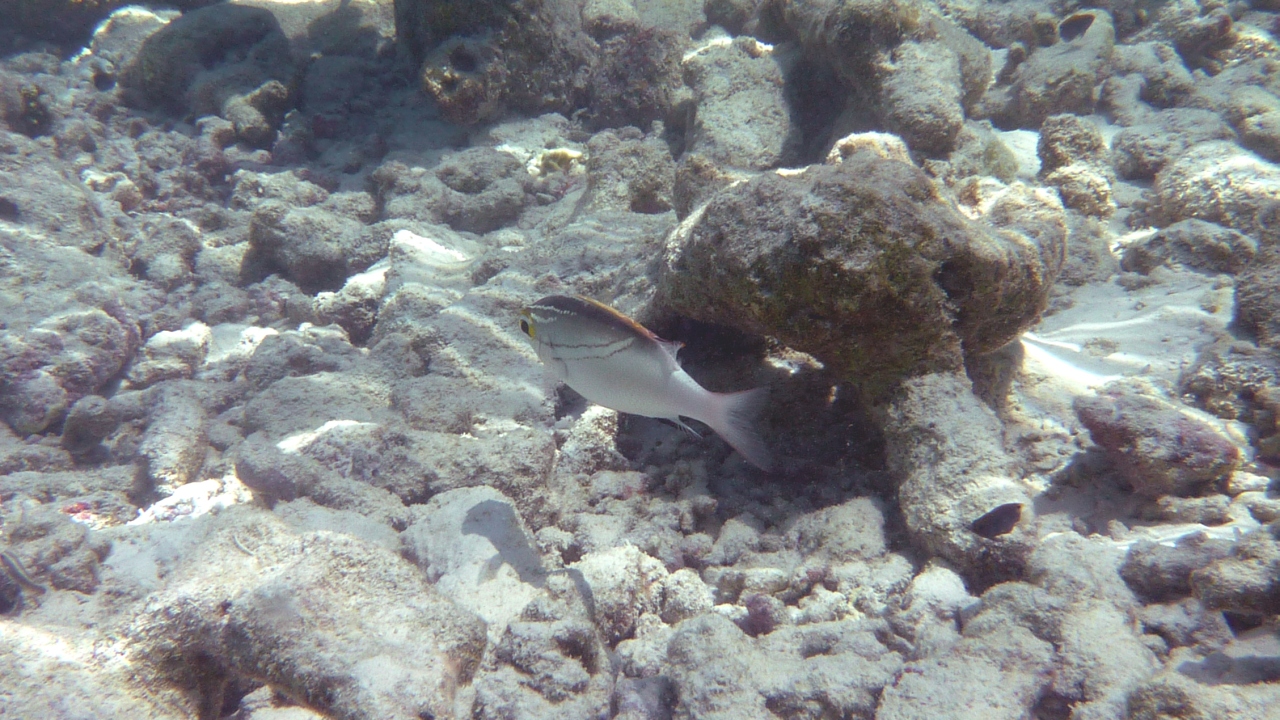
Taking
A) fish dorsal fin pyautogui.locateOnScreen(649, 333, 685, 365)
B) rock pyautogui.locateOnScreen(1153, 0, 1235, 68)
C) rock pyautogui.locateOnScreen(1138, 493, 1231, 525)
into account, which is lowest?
rock pyautogui.locateOnScreen(1138, 493, 1231, 525)

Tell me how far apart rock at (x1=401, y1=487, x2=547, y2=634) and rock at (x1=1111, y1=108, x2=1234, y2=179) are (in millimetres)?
5948

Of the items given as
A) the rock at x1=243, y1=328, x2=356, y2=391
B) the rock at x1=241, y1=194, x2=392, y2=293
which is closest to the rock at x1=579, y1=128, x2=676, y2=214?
the rock at x1=241, y1=194, x2=392, y2=293

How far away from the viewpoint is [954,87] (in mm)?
4551

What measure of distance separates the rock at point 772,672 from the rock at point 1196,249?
370 cm

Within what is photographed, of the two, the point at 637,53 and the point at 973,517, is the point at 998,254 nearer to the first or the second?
the point at 973,517

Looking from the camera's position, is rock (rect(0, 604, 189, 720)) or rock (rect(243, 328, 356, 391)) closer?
rock (rect(0, 604, 189, 720))

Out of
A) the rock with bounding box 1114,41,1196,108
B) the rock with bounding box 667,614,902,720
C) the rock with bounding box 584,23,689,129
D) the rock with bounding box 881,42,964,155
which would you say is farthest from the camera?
the rock with bounding box 584,23,689,129

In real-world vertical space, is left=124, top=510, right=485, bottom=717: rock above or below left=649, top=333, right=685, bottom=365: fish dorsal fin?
below

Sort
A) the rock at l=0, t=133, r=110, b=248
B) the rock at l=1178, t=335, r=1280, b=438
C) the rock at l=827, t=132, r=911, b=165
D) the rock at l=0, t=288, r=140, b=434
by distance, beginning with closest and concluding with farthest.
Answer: the rock at l=1178, t=335, r=1280, b=438, the rock at l=827, t=132, r=911, b=165, the rock at l=0, t=288, r=140, b=434, the rock at l=0, t=133, r=110, b=248

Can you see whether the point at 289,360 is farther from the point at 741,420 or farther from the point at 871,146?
the point at 871,146

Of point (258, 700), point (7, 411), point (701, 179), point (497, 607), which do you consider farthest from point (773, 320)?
point (7, 411)

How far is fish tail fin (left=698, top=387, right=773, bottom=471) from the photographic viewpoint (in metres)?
1.75

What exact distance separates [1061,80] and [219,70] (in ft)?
33.5

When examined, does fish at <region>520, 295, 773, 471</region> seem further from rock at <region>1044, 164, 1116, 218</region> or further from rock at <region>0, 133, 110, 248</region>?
rock at <region>0, 133, 110, 248</region>
